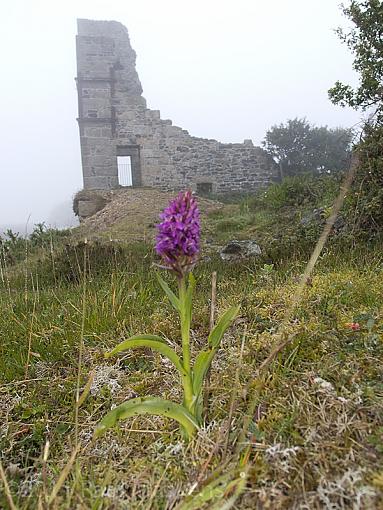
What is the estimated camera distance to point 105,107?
18734mm

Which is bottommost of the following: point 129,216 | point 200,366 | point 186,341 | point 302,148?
point 129,216

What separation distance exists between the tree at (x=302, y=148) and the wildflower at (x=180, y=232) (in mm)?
18441

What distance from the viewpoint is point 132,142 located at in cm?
1886

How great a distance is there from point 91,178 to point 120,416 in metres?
18.3

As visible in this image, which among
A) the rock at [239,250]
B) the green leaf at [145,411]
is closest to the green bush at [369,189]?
the rock at [239,250]

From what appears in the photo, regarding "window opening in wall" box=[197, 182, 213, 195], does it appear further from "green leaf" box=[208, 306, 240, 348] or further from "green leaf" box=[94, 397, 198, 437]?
"green leaf" box=[94, 397, 198, 437]

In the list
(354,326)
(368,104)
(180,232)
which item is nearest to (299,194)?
(368,104)

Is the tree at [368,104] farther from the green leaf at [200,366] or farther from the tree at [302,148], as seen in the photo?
the tree at [302,148]

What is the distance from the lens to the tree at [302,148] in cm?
1888

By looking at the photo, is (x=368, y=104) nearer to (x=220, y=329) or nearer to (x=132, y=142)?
(x=220, y=329)

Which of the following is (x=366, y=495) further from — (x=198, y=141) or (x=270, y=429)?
(x=198, y=141)

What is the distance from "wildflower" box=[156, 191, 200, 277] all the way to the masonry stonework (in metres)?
17.9

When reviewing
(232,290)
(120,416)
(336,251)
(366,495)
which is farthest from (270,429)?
(336,251)

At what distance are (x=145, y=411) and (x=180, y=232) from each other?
2.21ft
